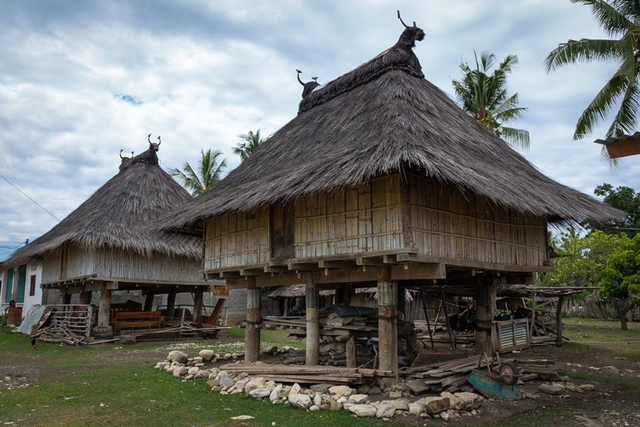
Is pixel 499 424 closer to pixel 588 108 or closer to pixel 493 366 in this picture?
pixel 493 366

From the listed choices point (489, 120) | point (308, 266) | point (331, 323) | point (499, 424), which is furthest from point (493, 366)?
point (489, 120)

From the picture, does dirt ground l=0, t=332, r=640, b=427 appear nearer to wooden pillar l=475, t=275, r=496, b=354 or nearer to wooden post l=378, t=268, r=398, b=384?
wooden pillar l=475, t=275, r=496, b=354

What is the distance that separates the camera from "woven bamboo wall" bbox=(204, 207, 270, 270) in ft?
41.6

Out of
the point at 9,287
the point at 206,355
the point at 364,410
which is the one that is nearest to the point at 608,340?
the point at 206,355

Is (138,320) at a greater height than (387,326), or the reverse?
(387,326)

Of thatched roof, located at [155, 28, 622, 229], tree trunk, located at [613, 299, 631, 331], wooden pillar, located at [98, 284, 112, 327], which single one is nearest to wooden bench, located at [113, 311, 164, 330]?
wooden pillar, located at [98, 284, 112, 327]

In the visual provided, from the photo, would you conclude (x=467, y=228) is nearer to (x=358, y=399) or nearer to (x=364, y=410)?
(x=358, y=399)

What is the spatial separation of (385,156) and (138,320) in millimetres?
16271

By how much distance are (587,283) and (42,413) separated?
3158 cm

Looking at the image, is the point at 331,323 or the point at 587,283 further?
the point at 587,283

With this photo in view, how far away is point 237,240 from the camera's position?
44.6 ft

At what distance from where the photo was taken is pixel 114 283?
20.3 metres

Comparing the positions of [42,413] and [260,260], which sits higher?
[260,260]

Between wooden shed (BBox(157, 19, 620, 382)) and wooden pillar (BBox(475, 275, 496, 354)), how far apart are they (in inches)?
1.4
